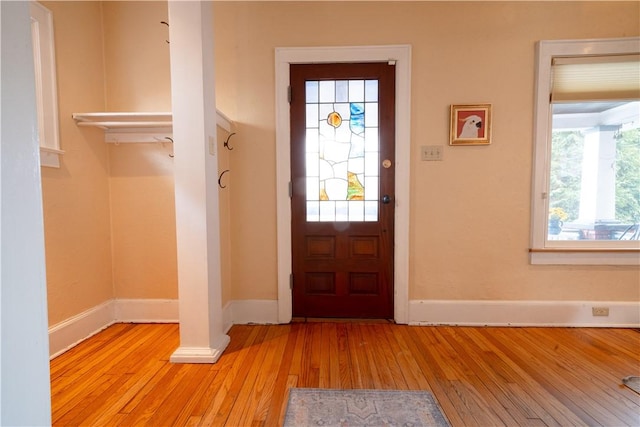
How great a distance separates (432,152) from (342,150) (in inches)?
27.9

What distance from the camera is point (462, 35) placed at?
2.24 metres

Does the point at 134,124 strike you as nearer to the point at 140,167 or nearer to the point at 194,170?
the point at 140,167

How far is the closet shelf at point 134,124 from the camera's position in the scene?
6.62ft

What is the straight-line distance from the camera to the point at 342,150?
2.34m

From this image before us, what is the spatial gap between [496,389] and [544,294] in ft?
3.88

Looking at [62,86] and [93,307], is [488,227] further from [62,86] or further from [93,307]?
[62,86]

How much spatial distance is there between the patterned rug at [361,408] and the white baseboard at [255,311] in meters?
0.89

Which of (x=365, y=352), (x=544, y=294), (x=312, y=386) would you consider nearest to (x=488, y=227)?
(x=544, y=294)

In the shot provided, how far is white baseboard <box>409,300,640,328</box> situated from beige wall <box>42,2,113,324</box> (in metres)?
2.45

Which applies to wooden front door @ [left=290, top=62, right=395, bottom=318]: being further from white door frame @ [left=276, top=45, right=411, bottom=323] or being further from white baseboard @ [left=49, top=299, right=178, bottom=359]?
white baseboard @ [left=49, top=299, right=178, bottom=359]

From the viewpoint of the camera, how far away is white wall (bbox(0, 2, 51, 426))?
49 centimetres

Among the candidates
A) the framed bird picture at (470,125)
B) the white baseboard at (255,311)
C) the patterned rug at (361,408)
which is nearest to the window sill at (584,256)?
the framed bird picture at (470,125)

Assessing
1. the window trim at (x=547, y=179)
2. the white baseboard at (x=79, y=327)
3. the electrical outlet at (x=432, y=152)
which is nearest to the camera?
the white baseboard at (x=79, y=327)

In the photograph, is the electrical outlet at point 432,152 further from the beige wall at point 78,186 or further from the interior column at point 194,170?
the beige wall at point 78,186
